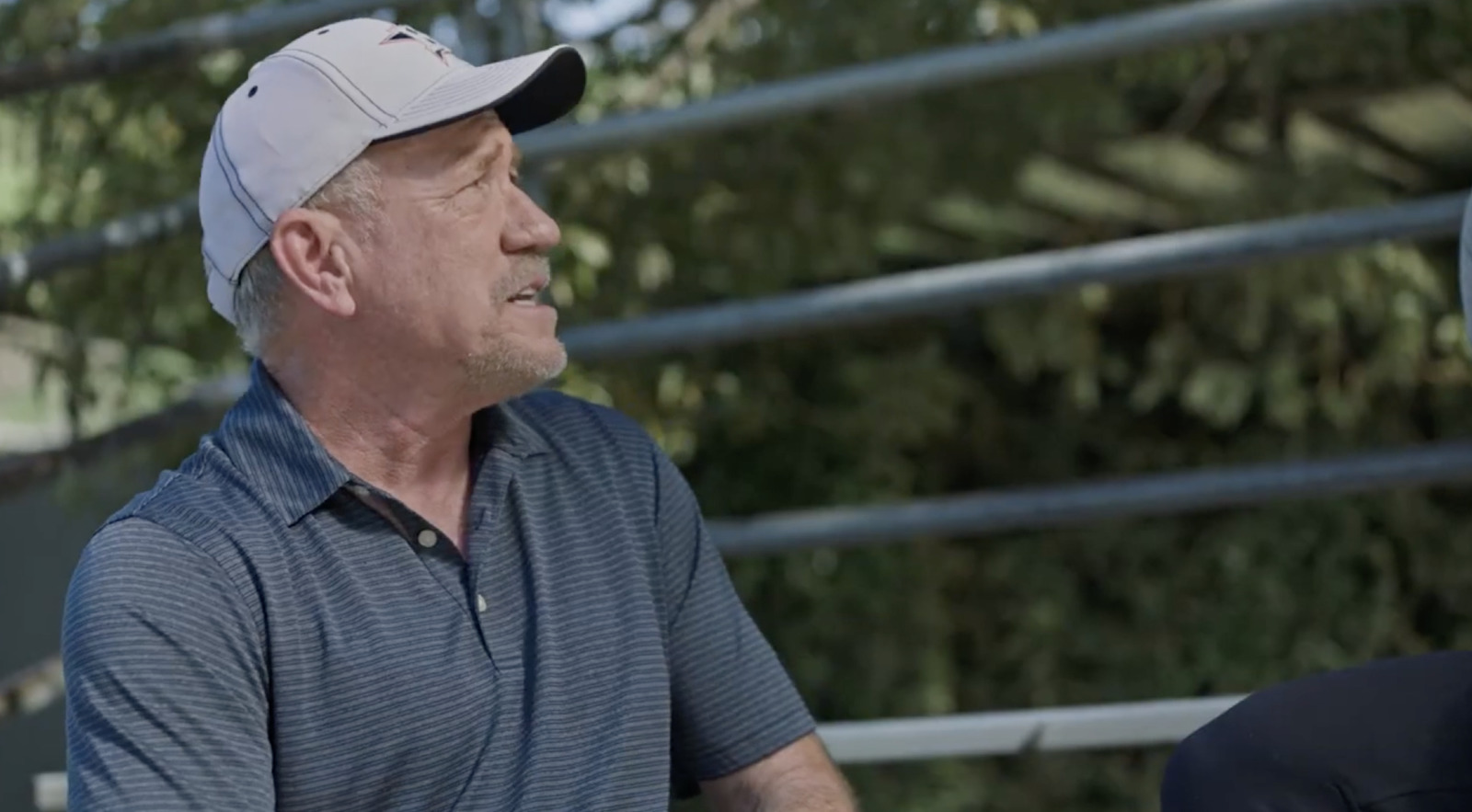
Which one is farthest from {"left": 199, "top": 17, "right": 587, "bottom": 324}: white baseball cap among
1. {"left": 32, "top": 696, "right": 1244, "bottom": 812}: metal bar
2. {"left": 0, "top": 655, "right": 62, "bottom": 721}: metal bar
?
{"left": 0, "top": 655, "right": 62, "bottom": 721}: metal bar

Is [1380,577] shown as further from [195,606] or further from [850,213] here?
[195,606]

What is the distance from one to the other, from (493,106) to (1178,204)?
223 centimetres

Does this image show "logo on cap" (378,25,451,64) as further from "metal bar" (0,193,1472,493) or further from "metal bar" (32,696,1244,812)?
"metal bar" (32,696,1244,812)

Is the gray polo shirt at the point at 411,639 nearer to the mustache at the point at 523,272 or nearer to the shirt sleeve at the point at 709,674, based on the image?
the shirt sleeve at the point at 709,674

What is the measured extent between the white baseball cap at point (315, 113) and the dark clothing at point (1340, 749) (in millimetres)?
783

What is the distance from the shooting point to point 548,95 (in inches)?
72.2

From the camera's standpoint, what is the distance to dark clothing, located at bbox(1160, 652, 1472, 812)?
4.69 feet

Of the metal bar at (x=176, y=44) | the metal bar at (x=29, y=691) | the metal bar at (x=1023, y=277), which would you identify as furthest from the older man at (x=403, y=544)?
the metal bar at (x=29, y=691)

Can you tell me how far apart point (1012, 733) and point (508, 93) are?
120 cm

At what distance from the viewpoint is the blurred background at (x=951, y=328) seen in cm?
322

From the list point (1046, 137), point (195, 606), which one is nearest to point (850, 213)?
point (1046, 137)

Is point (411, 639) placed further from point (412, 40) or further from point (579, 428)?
point (412, 40)

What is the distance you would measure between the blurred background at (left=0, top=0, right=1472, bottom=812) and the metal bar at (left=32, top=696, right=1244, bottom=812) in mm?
457

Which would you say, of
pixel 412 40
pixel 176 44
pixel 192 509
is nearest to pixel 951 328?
pixel 176 44
